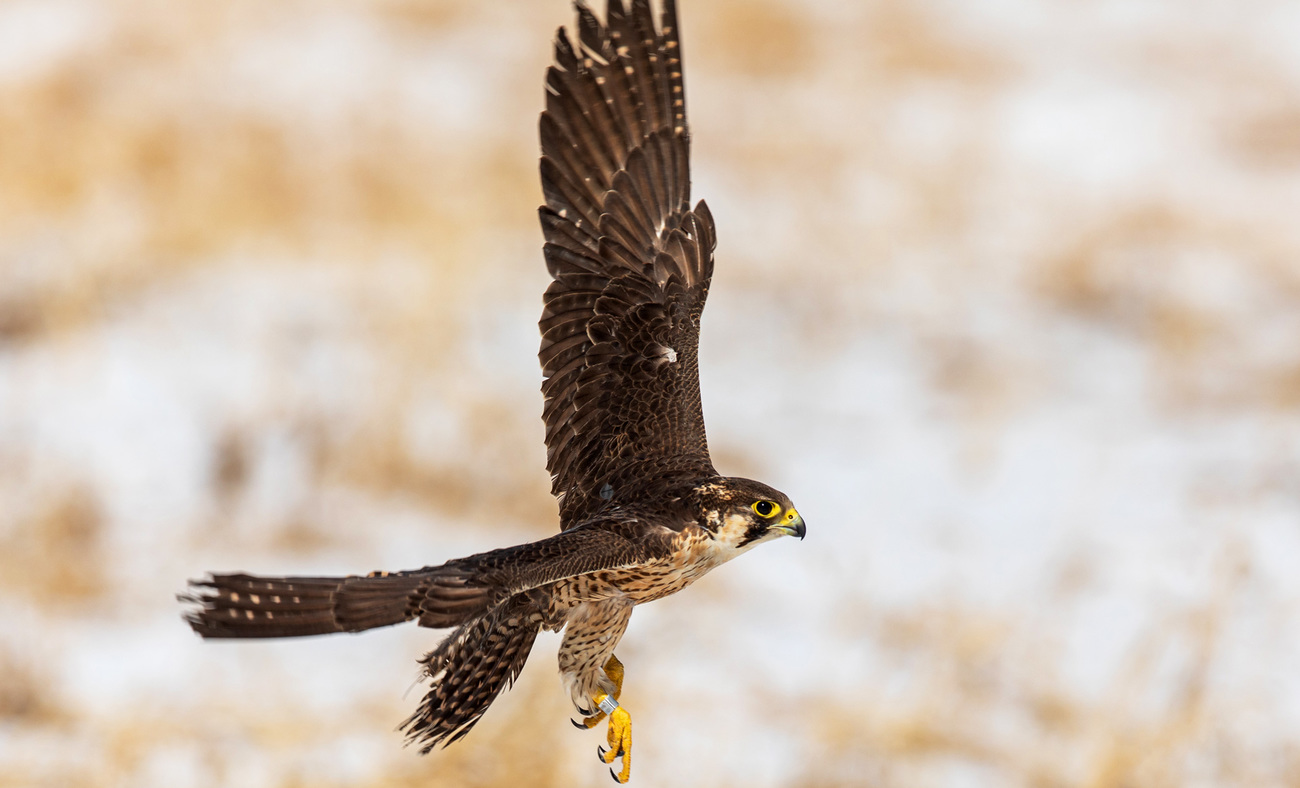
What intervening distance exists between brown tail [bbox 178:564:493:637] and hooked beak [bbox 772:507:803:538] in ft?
2.59

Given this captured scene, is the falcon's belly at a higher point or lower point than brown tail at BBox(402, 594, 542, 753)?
higher

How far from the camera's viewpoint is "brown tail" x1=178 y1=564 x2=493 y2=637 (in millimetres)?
2607

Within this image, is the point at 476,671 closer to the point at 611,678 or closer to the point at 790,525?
the point at 611,678

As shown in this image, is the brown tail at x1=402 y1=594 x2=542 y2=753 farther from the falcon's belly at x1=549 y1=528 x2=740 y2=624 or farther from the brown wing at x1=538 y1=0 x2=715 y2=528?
the brown wing at x1=538 y1=0 x2=715 y2=528

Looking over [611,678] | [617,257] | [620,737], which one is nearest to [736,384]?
[617,257]

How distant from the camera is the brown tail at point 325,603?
8.55ft

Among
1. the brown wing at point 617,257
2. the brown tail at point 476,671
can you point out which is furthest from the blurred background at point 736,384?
the brown tail at point 476,671

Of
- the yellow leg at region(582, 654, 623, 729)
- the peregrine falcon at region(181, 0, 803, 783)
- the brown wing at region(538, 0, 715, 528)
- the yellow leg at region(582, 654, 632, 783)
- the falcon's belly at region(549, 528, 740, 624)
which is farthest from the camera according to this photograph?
the brown wing at region(538, 0, 715, 528)

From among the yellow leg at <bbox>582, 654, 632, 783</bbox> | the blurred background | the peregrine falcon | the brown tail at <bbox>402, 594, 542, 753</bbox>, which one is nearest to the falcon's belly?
the peregrine falcon

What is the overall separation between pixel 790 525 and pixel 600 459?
2.29ft

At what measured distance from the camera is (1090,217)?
49.2 feet

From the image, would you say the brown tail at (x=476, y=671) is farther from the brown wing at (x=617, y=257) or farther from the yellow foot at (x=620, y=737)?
the brown wing at (x=617, y=257)

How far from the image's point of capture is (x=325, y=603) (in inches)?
106

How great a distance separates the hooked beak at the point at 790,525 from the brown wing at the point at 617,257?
49 cm
